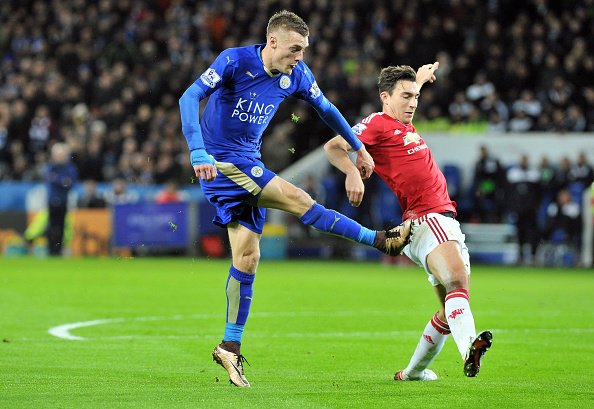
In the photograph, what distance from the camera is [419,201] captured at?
20.2 feet

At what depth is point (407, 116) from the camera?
6.41 metres

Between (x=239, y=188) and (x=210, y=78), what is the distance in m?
0.75

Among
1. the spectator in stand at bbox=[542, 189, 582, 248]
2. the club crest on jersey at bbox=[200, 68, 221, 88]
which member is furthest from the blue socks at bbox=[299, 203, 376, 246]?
the spectator in stand at bbox=[542, 189, 582, 248]

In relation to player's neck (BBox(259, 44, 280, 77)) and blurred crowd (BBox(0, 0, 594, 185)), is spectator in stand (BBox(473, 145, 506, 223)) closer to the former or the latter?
blurred crowd (BBox(0, 0, 594, 185))

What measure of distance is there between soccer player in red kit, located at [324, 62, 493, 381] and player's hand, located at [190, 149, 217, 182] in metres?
1.04

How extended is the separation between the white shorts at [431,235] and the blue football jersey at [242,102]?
4.01 ft

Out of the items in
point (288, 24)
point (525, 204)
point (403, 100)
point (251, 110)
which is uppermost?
point (288, 24)

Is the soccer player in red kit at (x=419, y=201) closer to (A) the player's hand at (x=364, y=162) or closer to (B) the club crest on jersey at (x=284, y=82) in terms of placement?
(A) the player's hand at (x=364, y=162)

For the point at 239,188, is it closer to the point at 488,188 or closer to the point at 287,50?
the point at 287,50

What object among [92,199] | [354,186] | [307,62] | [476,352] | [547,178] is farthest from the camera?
[307,62]

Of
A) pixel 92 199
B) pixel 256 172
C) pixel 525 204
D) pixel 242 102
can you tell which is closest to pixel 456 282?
pixel 256 172

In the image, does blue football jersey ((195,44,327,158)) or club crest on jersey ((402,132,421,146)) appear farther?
club crest on jersey ((402,132,421,146))

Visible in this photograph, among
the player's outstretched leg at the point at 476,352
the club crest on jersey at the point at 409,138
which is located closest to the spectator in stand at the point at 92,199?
the club crest on jersey at the point at 409,138

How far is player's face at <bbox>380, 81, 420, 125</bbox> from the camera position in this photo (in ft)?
20.9
